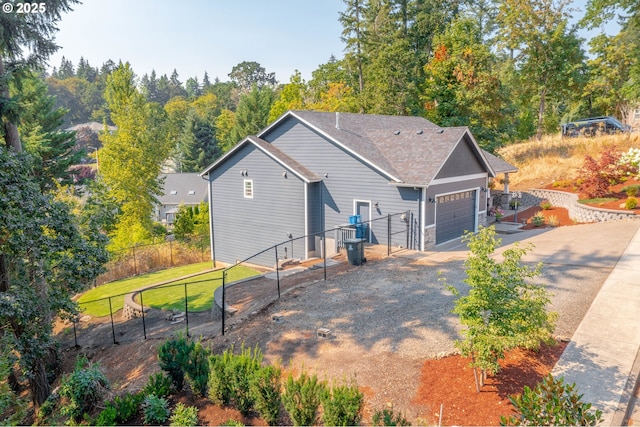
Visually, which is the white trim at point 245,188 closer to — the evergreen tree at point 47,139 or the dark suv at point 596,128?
the evergreen tree at point 47,139

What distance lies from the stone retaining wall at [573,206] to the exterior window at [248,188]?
16.1m

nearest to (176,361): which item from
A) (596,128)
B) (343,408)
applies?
(343,408)

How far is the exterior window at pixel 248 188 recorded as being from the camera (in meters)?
20.8

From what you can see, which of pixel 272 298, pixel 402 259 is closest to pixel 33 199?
pixel 272 298

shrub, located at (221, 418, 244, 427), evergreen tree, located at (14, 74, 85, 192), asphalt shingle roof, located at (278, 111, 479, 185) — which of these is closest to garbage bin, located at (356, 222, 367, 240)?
asphalt shingle roof, located at (278, 111, 479, 185)

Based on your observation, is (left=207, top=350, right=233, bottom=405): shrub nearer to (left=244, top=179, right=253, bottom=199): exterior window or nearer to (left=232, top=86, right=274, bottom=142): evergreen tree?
(left=244, top=179, right=253, bottom=199): exterior window

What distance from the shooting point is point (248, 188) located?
2095 centimetres

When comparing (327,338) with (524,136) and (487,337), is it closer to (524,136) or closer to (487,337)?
(487,337)

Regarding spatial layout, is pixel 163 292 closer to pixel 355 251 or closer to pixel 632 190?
pixel 355 251

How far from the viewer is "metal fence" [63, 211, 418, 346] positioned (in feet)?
40.5

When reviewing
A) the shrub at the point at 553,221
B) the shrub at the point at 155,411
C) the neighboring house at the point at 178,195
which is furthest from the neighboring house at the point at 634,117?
the shrub at the point at 155,411

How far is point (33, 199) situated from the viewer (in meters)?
9.59

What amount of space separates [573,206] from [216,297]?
19091mm

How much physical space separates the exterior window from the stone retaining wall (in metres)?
16.1
